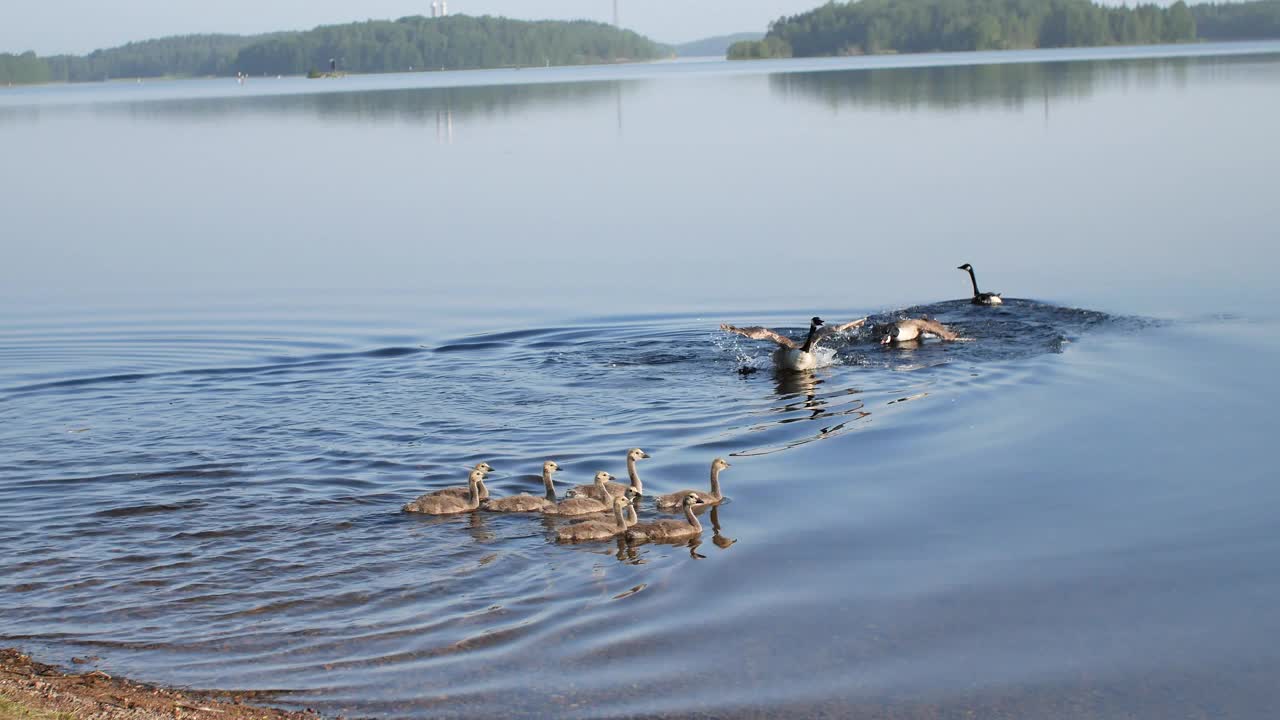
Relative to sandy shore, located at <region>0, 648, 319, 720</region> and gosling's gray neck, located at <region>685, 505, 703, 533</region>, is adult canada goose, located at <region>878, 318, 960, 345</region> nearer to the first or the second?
gosling's gray neck, located at <region>685, 505, 703, 533</region>

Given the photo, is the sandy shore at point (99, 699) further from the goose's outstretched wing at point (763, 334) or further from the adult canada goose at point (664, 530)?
Result: the goose's outstretched wing at point (763, 334)

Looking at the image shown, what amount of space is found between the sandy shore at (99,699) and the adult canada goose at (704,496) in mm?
5053

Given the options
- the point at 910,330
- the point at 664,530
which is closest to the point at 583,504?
the point at 664,530

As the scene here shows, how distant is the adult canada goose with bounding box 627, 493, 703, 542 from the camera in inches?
511

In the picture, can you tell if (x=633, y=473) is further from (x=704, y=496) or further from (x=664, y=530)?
(x=664, y=530)

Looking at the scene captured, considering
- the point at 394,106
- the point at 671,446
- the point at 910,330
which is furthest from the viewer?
the point at 394,106

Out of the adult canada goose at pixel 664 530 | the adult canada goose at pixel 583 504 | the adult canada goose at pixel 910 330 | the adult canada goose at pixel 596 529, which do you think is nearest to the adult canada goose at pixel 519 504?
the adult canada goose at pixel 583 504

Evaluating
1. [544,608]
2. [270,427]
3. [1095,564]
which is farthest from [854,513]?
[270,427]

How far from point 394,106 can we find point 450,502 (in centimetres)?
8749

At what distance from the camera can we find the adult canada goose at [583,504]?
13.3 m

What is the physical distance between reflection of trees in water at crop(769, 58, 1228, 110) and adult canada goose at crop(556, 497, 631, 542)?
5551cm

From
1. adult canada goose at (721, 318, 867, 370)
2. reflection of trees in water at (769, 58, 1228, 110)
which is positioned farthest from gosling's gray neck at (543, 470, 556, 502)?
reflection of trees in water at (769, 58, 1228, 110)

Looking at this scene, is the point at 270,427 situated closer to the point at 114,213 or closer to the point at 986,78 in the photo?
the point at 114,213

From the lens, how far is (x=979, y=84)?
90438mm
